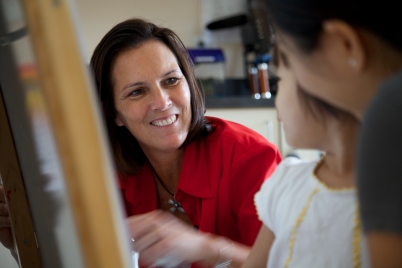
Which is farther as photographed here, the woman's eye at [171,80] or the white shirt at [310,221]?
the woman's eye at [171,80]

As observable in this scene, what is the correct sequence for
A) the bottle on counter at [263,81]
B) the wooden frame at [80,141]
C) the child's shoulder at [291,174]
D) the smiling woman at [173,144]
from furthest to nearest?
the bottle on counter at [263,81], the smiling woman at [173,144], the child's shoulder at [291,174], the wooden frame at [80,141]

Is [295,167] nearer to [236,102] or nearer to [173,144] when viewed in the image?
[173,144]

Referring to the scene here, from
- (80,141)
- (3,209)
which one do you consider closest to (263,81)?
(3,209)

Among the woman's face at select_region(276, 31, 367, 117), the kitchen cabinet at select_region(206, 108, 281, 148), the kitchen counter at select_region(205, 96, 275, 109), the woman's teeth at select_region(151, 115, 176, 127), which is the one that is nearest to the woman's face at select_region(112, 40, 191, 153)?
the woman's teeth at select_region(151, 115, 176, 127)

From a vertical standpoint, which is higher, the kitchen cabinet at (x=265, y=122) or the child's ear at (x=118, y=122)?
the child's ear at (x=118, y=122)

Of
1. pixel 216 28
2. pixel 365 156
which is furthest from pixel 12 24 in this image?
pixel 216 28

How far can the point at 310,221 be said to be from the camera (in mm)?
593

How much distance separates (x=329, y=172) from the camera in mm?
611

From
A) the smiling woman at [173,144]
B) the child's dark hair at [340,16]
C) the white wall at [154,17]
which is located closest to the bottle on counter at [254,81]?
the white wall at [154,17]

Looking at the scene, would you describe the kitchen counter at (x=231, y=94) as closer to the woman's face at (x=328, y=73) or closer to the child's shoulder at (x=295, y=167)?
the child's shoulder at (x=295, y=167)

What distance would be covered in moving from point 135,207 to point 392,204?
0.99m

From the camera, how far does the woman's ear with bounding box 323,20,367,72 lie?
38 cm

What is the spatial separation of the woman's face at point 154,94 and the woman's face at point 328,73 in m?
0.79

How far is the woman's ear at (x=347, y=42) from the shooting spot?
384 millimetres
